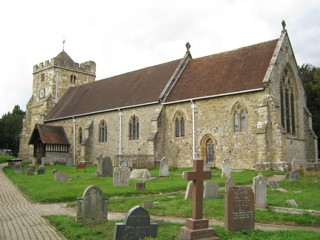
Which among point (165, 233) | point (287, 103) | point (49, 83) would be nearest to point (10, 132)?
point (49, 83)

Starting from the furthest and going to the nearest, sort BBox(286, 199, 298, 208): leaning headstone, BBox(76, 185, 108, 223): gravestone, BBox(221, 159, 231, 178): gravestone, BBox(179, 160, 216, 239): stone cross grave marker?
BBox(221, 159, 231, 178): gravestone → BBox(286, 199, 298, 208): leaning headstone → BBox(76, 185, 108, 223): gravestone → BBox(179, 160, 216, 239): stone cross grave marker

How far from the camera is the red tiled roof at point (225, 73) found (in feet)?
80.7

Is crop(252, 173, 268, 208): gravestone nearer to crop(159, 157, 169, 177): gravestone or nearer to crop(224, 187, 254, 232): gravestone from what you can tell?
crop(224, 187, 254, 232): gravestone

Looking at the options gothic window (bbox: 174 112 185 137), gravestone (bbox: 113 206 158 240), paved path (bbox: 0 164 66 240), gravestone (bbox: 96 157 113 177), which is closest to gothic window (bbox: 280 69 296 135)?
gothic window (bbox: 174 112 185 137)

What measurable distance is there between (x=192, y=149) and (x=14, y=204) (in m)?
16.2

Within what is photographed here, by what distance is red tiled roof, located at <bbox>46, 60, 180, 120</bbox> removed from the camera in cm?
3108

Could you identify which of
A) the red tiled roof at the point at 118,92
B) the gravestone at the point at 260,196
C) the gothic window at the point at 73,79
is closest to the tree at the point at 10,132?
the gothic window at the point at 73,79

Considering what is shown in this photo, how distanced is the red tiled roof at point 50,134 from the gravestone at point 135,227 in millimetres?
30661

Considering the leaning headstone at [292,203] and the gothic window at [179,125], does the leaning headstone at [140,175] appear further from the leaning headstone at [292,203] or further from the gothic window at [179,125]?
the leaning headstone at [292,203]

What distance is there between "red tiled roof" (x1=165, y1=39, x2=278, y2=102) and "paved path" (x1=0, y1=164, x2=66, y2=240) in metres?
16.3

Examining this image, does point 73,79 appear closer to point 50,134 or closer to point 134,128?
point 50,134

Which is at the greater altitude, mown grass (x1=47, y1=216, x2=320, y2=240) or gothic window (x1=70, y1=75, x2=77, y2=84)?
gothic window (x1=70, y1=75, x2=77, y2=84)

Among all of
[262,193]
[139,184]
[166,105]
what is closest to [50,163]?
[166,105]

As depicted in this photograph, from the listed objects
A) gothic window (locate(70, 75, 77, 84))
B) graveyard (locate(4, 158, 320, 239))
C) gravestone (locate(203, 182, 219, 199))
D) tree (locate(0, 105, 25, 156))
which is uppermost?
gothic window (locate(70, 75, 77, 84))
